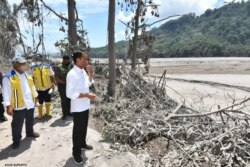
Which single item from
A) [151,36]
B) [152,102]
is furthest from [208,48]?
[152,102]

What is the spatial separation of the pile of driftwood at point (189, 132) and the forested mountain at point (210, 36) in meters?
51.4

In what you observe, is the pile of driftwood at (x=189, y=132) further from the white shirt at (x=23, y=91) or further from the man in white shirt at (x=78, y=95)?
the white shirt at (x=23, y=91)

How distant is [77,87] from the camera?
20.0 feet

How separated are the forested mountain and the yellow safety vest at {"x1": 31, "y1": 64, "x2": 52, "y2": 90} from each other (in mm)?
50051

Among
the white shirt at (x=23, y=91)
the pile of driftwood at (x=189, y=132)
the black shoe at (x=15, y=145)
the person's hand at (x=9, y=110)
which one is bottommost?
the black shoe at (x=15, y=145)

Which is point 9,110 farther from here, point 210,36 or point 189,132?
point 210,36

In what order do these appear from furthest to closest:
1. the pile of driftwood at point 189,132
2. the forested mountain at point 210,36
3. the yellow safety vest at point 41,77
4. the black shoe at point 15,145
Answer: the forested mountain at point 210,36 < the yellow safety vest at point 41,77 < the black shoe at point 15,145 < the pile of driftwood at point 189,132

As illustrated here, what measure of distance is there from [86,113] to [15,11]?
11961 millimetres

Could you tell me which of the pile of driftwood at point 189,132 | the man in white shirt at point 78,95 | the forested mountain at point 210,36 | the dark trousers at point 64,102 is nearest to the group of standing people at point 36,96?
the man in white shirt at point 78,95

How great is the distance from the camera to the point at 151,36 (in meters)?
17.2

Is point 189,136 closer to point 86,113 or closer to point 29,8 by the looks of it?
point 86,113

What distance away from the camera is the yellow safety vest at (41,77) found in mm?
8992

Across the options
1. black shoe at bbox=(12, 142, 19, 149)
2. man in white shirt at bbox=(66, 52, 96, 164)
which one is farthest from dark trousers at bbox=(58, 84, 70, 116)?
man in white shirt at bbox=(66, 52, 96, 164)

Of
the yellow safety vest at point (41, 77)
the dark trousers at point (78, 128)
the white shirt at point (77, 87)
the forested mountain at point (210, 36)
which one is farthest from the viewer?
the forested mountain at point (210, 36)
